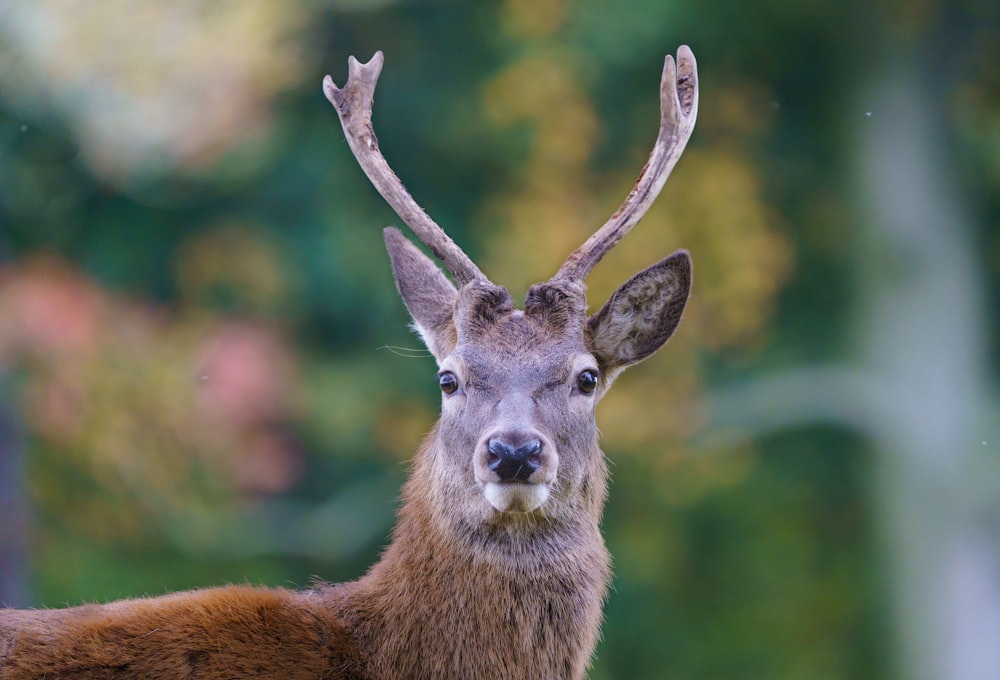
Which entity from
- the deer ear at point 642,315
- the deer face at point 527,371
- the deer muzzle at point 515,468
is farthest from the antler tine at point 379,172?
the deer muzzle at point 515,468

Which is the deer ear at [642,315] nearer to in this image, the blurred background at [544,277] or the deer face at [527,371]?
the deer face at [527,371]

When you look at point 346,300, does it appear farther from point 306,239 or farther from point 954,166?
point 954,166

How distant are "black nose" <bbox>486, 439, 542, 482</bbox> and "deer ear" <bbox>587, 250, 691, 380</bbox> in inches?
29.3

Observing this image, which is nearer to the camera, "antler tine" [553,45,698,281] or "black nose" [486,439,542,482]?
"black nose" [486,439,542,482]

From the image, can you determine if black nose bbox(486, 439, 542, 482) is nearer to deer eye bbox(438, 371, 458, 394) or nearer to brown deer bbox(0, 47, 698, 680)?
brown deer bbox(0, 47, 698, 680)

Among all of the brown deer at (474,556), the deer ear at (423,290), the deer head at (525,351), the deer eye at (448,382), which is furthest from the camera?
the deer ear at (423,290)

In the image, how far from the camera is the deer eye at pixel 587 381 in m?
5.04

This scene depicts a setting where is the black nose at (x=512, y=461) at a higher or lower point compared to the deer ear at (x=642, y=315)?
lower

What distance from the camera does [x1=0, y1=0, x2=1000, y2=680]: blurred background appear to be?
38.0 ft

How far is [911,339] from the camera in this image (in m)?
15.5

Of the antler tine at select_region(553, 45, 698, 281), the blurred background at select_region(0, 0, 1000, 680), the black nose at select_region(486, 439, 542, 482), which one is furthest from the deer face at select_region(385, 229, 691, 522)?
the blurred background at select_region(0, 0, 1000, 680)

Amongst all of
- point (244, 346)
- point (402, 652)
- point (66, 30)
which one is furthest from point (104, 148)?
point (402, 652)

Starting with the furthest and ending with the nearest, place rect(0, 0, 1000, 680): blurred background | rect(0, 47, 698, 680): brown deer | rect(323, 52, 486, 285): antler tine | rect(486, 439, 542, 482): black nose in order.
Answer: rect(0, 0, 1000, 680): blurred background, rect(323, 52, 486, 285): antler tine, rect(486, 439, 542, 482): black nose, rect(0, 47, 698, 680): brown deer

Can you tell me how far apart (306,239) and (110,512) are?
9.95 ft
